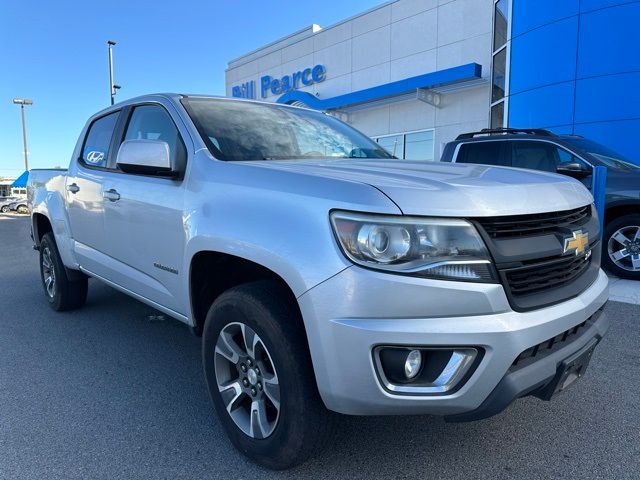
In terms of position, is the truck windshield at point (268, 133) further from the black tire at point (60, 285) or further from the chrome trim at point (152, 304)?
the black tire at point (60, 285)

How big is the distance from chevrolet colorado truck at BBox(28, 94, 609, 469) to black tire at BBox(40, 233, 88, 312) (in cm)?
232

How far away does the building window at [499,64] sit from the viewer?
44.3ft

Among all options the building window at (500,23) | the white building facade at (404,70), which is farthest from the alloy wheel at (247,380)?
the building window at (500,23)

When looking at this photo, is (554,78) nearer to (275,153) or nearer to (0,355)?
(275,153)

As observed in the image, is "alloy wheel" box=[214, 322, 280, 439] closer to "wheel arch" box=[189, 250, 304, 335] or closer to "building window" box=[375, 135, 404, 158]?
"wheel arch" box=[189, 250, 304, 335]

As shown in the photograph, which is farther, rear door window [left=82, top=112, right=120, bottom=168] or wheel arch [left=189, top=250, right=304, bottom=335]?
rear door window [left=82, top=112, right=120, bottom=168]

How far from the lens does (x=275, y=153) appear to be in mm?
2826

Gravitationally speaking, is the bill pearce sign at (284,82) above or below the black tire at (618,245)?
above

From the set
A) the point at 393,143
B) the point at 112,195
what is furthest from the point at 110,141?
the point at 393,143

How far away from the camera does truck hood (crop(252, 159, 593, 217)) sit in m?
1.76

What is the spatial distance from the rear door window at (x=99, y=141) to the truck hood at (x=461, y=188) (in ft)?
6.69

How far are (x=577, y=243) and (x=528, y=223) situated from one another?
371mm

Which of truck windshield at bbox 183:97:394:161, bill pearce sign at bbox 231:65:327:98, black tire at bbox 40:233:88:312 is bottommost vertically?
black tire at bbox 40:233:88:312

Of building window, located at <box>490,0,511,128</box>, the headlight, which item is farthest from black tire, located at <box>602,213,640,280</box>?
building window, located at <box>490,0,511,128</box>
